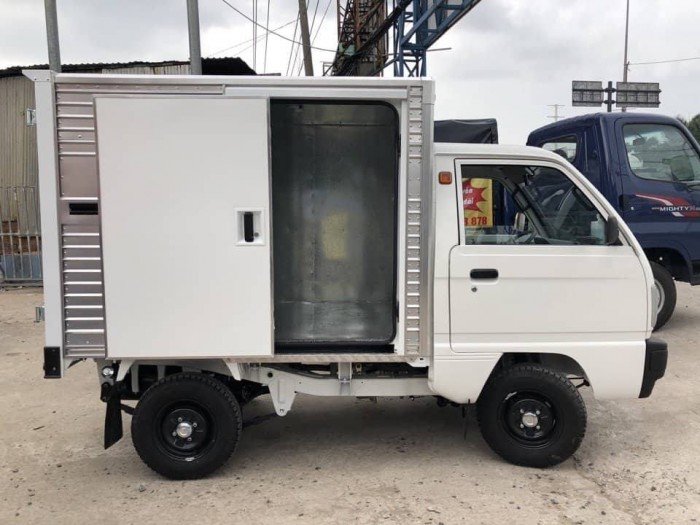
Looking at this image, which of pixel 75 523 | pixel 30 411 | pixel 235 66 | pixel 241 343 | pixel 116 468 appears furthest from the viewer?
pixel 235 66

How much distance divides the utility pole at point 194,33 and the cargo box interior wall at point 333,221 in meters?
4.42

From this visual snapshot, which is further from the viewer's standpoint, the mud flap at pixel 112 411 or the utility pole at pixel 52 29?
the utility pole at pixel 52 29

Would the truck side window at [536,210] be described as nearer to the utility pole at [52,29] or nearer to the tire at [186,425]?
the tire at [186,425]

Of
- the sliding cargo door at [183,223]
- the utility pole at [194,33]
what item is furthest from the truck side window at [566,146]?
the sliding cargo door at [183,223]

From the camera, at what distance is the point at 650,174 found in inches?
280

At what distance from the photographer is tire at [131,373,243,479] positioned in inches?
148

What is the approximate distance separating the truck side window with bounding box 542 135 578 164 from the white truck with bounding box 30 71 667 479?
3583mm

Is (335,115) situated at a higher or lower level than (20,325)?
higher

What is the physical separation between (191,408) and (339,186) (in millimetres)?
1819

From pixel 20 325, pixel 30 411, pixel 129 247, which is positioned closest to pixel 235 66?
pixel 20 325

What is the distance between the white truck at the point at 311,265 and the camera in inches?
138

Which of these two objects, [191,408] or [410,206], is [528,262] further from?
[191,408]

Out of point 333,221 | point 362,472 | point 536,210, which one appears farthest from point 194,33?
point 362,472

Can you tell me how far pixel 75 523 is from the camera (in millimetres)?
3416
